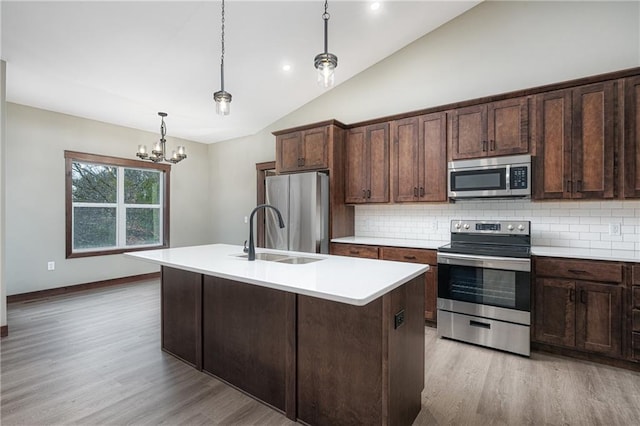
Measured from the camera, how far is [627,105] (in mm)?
2631

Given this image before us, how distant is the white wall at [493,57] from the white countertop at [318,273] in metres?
2.68

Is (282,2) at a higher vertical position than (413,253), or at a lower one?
higher

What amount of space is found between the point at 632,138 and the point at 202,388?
12.8 feet

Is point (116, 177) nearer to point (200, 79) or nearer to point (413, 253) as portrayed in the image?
point (200, 79)

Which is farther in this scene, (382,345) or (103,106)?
(103,106)

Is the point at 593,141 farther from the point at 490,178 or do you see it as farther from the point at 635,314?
the point at 635,314

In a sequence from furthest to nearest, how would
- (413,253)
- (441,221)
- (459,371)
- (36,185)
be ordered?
(36,185) < (441,221) < (413,253) < (459,371)

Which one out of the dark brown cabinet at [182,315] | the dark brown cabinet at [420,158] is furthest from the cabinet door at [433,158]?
the dark brown cabinet at [182,315]

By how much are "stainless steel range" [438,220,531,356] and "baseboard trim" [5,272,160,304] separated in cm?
497

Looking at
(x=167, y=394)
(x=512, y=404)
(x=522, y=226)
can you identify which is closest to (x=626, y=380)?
(x=512, y=404)

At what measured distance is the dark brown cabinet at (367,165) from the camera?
396 cm

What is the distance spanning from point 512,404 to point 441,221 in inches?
84.1

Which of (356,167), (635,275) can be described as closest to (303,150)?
(356,167)

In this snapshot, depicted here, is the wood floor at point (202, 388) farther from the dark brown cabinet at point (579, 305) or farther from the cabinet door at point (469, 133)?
the cabinet door at point (469, 133)
